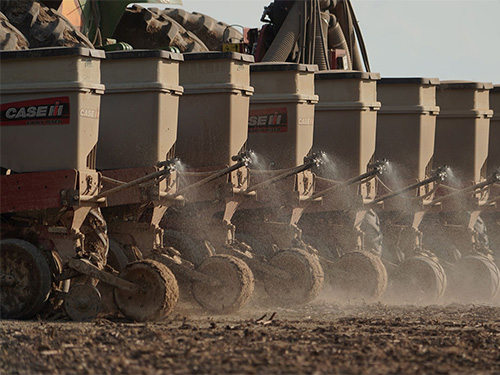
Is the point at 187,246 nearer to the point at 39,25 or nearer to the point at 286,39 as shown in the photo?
the point at 39,25

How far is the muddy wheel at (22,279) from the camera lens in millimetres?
13164

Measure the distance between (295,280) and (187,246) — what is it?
1.52 meters

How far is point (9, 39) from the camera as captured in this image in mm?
15617

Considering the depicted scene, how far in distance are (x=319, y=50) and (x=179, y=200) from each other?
692 cm

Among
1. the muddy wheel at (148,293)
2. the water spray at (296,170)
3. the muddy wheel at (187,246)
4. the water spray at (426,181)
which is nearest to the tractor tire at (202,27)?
the water spray at (426,181)

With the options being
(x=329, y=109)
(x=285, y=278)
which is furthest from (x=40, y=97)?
(x=329, y=109)

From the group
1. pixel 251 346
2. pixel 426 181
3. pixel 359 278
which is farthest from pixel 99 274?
pixel 426 181

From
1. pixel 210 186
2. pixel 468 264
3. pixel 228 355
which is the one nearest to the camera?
pixel 228 355

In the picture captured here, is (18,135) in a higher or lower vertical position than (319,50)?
lower

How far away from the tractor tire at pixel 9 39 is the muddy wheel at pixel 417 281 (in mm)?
6731

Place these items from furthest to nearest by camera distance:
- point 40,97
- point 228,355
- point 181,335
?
1. point 40,97
2. point 181,335
3. point 228,355

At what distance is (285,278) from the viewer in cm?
1602

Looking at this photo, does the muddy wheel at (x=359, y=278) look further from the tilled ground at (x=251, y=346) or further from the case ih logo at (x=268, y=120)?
the tilled ground at (x=251, y=346)

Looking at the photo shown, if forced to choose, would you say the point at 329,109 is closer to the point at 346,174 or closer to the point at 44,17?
the point at 346,174
